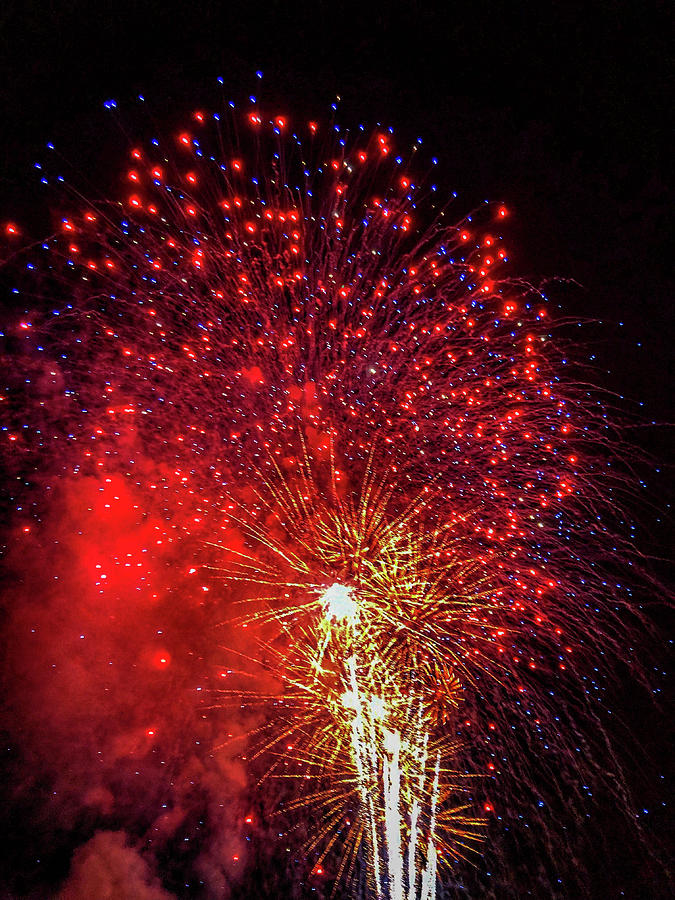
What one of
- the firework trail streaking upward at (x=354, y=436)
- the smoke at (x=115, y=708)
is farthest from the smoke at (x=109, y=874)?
the firework trail streaking upward at (x=354, y=436)

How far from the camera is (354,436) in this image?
164 inches

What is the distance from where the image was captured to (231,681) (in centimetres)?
460

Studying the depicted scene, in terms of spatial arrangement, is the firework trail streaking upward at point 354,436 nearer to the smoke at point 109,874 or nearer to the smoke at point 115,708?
the smoke at point 115,708

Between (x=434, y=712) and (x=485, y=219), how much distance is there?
12.9 feet

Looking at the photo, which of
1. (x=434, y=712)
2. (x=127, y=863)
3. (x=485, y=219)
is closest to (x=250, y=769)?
→ (x=127, y=863)

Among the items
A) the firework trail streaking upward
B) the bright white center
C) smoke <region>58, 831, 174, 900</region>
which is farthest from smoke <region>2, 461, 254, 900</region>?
the bright white center

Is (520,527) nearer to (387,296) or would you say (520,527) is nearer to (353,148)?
(387,296)

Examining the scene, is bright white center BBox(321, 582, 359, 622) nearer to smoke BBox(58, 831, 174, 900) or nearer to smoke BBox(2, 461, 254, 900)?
smoke BBox(2, 461, 254, 900)

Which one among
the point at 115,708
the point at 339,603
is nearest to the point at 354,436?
the point at 339,603

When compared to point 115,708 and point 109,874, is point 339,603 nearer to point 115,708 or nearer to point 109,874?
point 115,708

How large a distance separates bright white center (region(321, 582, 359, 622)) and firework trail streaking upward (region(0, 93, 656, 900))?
21 millimetres

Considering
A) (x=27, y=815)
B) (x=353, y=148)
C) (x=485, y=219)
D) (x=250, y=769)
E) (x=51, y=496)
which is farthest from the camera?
(x=250, y=769)

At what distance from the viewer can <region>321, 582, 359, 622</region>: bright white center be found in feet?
13.5

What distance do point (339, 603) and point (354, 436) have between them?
1.31m
